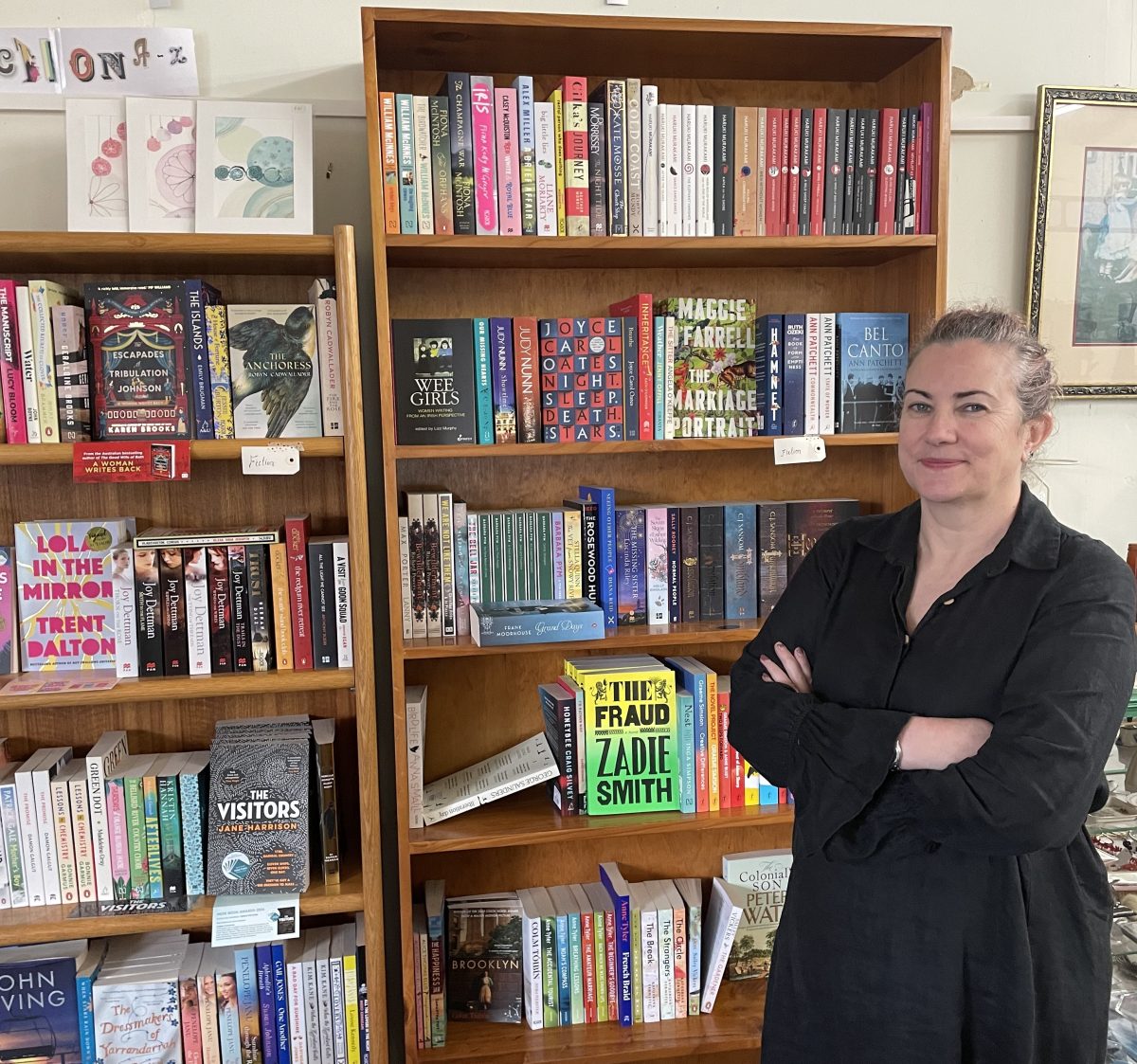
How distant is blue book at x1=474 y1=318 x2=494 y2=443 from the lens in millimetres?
1890

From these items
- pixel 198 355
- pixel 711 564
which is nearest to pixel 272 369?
pixel 198 355

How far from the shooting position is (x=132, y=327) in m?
1.71

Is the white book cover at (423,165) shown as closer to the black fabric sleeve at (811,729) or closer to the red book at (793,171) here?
the red book at (793,171)

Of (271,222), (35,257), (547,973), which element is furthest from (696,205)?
(547,973)

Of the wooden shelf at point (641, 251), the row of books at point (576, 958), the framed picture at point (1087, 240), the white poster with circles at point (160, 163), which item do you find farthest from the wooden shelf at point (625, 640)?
the framed picture at point (1087, 240)

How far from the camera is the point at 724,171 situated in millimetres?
1897

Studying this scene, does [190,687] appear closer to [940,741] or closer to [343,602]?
[343,602]

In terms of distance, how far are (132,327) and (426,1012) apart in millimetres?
1391

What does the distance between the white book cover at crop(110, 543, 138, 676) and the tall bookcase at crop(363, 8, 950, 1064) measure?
1.48 feet

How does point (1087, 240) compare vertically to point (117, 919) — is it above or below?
above

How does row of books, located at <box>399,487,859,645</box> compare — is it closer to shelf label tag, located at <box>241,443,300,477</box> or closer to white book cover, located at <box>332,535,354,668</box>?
white book cover, located at <box>332,535,354,668</box>

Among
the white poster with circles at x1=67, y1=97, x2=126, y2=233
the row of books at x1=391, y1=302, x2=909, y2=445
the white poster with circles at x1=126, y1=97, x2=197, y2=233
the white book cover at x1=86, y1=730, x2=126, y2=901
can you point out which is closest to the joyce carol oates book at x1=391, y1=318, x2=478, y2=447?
the row of books at x1=391, y1=302, x2=909, y2=445

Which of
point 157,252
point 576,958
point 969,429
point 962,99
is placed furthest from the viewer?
point 962,99

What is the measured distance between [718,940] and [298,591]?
3.62 ft
